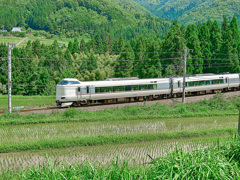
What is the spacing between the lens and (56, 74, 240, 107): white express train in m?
33.0

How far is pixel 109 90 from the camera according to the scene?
117ft

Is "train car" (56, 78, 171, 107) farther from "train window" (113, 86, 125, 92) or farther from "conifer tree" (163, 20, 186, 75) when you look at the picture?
"conifer tree" (163, 20, 186, 75)

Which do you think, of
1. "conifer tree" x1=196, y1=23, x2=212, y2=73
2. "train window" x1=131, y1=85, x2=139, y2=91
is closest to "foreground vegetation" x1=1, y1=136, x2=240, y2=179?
"train window" x1=131, y1=85, x2=139, y2=91

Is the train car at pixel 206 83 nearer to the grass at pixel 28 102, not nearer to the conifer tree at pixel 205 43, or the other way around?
the conifer tree at pixel 205 43

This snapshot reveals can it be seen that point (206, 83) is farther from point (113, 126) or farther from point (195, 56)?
point (113, 126)

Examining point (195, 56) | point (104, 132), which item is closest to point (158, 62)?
point (195, 56)

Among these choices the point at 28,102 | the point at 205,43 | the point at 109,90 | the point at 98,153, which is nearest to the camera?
the point at 98,153

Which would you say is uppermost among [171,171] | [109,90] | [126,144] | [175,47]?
[175,47]

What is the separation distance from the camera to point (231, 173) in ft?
28.1

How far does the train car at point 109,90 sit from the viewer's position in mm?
32781

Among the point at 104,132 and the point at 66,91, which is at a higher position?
the point at 66,91

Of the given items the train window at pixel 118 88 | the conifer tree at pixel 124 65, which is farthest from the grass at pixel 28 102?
the conifer tree at pixel 124 65

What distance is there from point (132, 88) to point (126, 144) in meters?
19.3

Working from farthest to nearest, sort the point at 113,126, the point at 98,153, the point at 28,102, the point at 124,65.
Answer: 1. the point at 124,65
2. the point at 28,102
3. the point at 113,126
4. the point at 98,153
